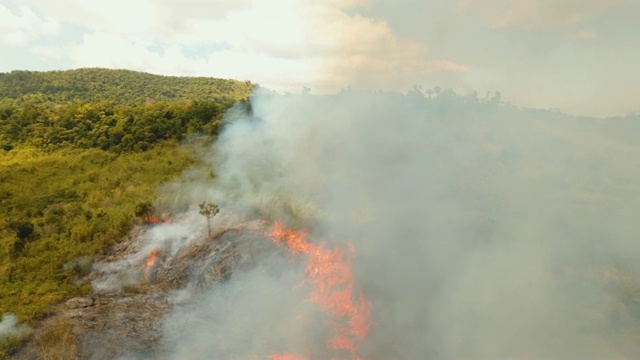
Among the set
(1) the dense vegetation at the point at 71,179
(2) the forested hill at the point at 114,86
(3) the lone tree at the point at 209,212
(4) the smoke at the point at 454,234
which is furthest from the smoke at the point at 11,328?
(2) the forested hill at the point at 114,86

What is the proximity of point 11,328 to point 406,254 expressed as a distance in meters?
11.8

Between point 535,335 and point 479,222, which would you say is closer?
point 535,335

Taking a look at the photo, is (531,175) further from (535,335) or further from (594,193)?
(535,335)

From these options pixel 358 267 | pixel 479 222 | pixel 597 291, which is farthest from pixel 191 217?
pixel 597 291

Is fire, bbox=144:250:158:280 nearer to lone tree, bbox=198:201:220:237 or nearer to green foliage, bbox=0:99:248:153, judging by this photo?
lone tree, bbox=198:201:220:237

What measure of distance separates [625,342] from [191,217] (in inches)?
621

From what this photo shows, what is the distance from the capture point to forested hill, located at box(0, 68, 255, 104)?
5869 cm

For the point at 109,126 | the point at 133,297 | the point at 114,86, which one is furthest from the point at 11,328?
the point at 114,86

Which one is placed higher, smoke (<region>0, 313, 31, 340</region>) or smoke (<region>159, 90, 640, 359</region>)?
smoke (<region>159, 90, 640, 359</region>)

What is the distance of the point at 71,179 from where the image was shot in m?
26.6

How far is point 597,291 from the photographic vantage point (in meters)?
10.8

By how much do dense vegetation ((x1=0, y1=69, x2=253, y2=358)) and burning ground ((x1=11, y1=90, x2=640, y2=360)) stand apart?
169cm

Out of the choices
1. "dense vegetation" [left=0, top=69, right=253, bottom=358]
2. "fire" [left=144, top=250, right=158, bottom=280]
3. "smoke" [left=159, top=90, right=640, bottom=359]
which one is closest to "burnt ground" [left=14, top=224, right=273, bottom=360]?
"fire" [left=144, top=250, right=158, bottom=280]

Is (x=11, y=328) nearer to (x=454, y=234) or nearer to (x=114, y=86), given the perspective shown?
(x=454, y=234)
